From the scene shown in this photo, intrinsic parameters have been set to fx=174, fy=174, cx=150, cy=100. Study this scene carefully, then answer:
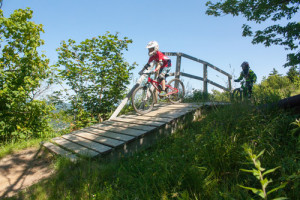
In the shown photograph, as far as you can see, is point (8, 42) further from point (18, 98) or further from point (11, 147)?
point (11, 147)

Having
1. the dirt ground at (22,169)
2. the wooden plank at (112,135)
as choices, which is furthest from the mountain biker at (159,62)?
the dirt ground at (22,169)

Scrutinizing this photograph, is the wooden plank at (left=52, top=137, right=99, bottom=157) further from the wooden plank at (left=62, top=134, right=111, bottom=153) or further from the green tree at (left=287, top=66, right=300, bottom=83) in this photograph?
the green tree at (left=287, top=66, right=300, bottom=83)

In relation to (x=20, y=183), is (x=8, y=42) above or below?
above

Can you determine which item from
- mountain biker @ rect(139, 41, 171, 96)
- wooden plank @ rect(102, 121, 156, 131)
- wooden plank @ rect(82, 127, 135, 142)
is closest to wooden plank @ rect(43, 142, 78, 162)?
wooden plank @ rect(82, 127, 135, 142)

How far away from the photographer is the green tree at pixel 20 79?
4480mm

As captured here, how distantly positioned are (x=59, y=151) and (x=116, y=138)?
1.16m

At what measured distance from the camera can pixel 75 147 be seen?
3637 mm

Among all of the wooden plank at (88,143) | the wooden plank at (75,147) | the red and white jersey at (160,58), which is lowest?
the wooden plank at (75,147)

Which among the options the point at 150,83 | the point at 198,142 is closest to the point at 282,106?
the point at 198,142

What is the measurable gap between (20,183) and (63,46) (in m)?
4.75

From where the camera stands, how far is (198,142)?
2.79 m

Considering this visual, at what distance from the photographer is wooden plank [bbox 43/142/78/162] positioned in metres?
3.14

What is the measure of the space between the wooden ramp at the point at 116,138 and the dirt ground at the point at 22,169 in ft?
0.92

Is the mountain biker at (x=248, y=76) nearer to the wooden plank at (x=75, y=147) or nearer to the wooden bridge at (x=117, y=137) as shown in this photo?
the wooden bridge at (x=117, y=137)
